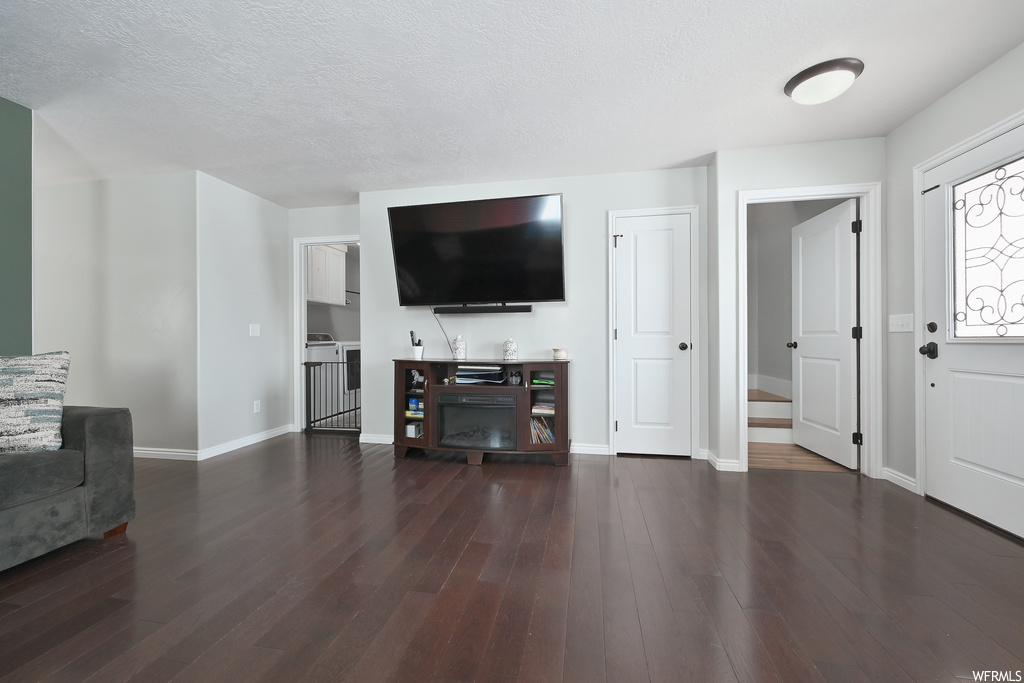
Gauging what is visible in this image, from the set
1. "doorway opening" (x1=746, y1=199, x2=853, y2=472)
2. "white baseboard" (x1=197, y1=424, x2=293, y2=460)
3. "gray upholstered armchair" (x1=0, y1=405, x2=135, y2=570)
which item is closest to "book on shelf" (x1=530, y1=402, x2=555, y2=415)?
"doorway opening" (x1=746, y1=199, x2=853, y2=472)

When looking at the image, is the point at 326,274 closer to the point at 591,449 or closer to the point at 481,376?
the point at 481,376

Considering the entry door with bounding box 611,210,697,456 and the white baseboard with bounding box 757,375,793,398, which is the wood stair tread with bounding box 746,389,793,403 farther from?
the entry door with bounding box 611,210,697,456

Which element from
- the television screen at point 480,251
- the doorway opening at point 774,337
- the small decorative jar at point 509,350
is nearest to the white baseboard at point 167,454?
the television screen at point 480,251

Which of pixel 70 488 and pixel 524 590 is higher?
pixel 70 488

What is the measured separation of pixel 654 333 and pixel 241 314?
365 cm

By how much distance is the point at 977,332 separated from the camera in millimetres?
2285

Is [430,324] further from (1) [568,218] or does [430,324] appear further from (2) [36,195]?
(2) [36,195]

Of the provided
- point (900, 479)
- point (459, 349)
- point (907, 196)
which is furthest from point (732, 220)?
point (459, 349)

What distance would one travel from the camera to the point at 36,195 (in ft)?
12.3

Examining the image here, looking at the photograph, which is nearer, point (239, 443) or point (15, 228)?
point (15, 228)

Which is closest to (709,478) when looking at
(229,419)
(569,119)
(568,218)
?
(568,218)

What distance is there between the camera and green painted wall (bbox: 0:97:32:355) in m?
2.42

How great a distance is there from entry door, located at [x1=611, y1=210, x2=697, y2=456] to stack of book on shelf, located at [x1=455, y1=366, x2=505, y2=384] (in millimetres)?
954


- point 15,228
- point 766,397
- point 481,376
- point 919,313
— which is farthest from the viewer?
point 766,397
